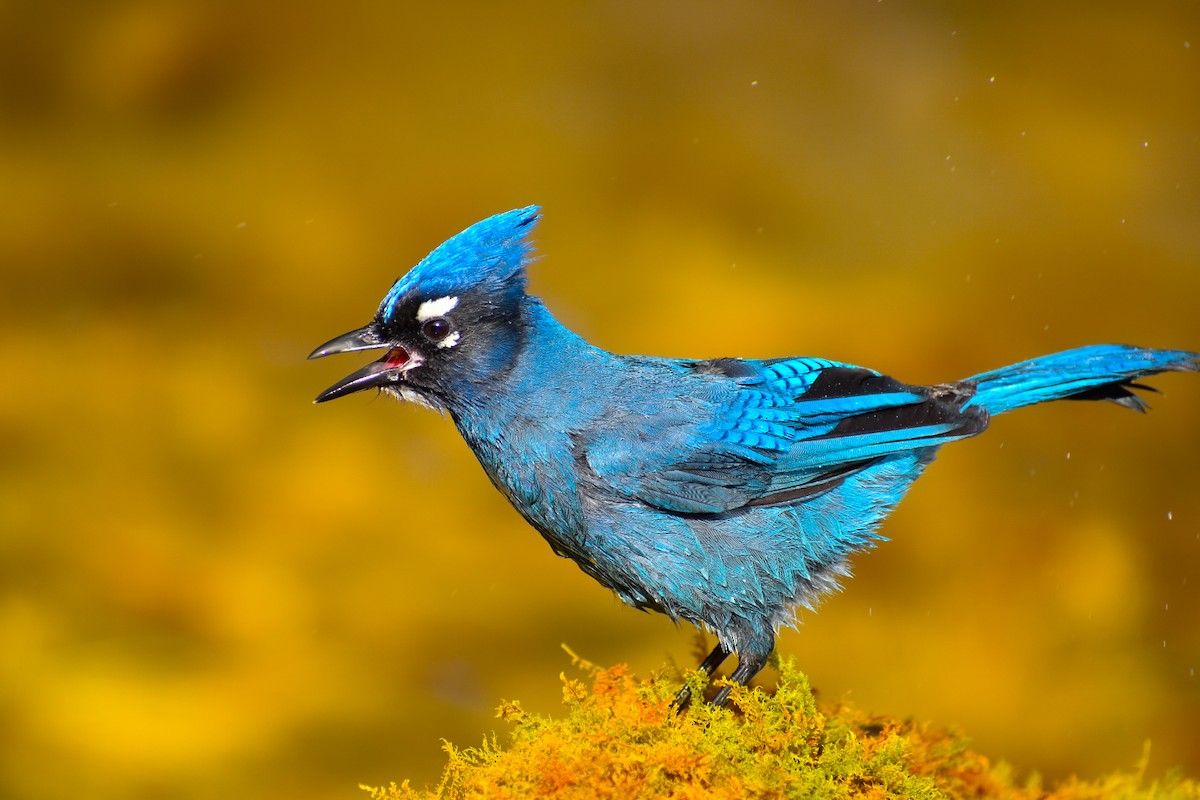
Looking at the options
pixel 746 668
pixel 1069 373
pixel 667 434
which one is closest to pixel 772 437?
pixel 667 434

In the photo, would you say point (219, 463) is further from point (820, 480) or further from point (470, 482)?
point (820, 480)

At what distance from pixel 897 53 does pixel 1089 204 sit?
1272 millimetres

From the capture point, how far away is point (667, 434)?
367 cm

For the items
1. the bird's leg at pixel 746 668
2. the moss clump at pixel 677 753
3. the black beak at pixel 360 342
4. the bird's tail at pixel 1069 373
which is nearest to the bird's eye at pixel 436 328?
the black beak at pixel 360 342

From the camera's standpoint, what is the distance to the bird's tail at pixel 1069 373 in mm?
3863

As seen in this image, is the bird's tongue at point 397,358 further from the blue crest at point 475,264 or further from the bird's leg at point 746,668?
the bird's leg at point 746,668

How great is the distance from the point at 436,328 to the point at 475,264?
208 mm

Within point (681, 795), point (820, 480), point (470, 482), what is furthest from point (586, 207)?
point (681, 795)

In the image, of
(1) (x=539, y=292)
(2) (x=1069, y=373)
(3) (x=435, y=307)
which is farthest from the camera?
(1) (x=539, y=292)

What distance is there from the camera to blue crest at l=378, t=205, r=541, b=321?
3.58 metres

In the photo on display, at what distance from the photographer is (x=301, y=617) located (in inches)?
260

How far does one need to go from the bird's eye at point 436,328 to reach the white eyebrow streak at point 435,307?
2 cm

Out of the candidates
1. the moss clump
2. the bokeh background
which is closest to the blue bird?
the moss clump

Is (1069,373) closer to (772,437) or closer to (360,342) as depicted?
(772,437)
